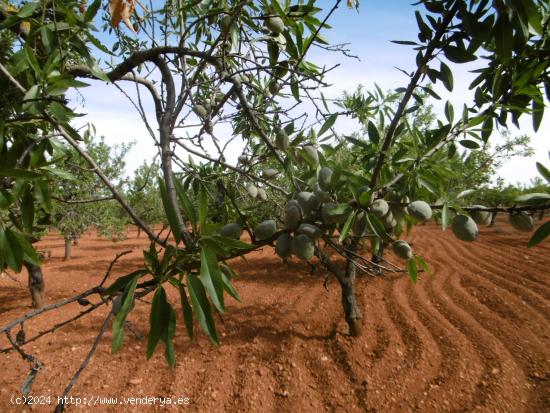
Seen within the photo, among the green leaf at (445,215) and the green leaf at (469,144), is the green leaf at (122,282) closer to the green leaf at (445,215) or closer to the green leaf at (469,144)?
the green leaf at (445,215)

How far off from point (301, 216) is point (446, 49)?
72 cm

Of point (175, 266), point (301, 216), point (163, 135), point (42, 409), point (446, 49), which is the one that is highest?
point (446, 49)

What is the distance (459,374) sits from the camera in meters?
3.27

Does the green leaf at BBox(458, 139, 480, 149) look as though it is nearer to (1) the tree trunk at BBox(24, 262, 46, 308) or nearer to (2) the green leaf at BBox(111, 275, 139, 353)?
(2) the green leaf at BBox(111, 275, 139, 353)

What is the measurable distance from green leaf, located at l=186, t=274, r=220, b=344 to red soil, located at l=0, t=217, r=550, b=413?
2202mm

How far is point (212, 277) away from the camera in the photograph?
2.79 feet

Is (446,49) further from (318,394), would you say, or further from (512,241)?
(512,241)

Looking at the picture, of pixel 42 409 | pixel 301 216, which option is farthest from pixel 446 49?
pixel 42 409

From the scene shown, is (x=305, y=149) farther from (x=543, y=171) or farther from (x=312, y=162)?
(x=543, y=171)

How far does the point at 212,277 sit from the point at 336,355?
3410 millimetres

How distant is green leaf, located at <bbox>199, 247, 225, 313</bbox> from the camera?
826 mm

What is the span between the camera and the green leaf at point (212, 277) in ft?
2.71

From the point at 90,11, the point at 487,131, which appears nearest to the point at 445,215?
the point at 487,131

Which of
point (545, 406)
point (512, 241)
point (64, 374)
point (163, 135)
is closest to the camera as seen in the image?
point (163, 135)
